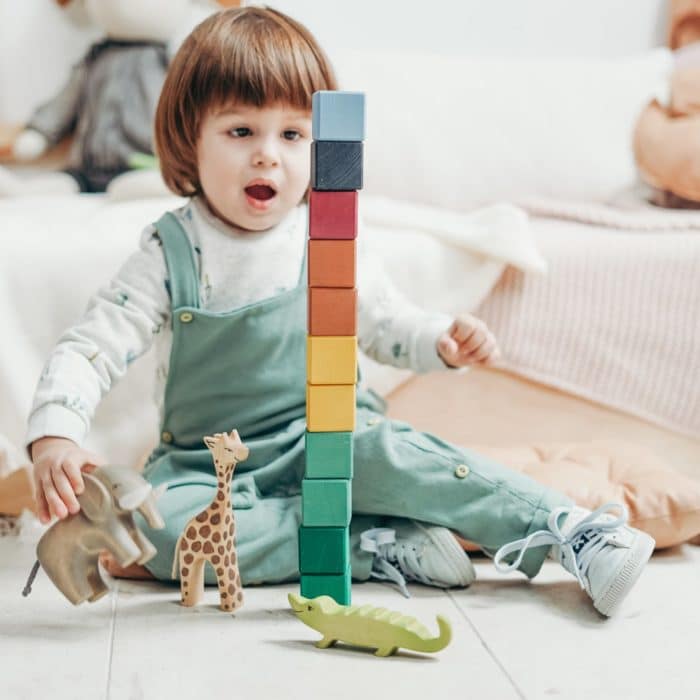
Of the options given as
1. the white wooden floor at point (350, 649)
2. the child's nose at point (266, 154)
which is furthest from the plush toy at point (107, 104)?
the white wooden floor at point (350, 649)

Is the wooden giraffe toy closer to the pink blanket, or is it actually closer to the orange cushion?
the orange cushion

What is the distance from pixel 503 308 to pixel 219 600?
24.9 inches

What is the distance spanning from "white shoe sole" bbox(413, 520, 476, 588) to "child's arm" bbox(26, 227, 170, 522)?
351mm

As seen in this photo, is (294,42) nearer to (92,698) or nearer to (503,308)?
(503,308)

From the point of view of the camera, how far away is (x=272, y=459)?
112 cm

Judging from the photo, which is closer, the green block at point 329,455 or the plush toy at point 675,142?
the green block at point 329,455

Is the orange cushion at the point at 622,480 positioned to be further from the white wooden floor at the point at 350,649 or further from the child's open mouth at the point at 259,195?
the child's open mouth at the point at 259,195

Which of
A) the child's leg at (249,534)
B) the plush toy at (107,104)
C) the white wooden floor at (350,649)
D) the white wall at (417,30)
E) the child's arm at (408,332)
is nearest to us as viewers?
the white wooden floor at (350,649)

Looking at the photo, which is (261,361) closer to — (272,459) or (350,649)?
(272,459)

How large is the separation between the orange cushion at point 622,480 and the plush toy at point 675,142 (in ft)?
1.77

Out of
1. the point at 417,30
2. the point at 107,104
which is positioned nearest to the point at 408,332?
the point at 107,104

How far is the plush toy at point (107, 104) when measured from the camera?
6.06 feet

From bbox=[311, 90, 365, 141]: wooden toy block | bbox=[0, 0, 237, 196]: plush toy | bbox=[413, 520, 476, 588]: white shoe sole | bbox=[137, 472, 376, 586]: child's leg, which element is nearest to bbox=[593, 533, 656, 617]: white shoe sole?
bbox=[413, 520, 476, 588]: white shoe sole

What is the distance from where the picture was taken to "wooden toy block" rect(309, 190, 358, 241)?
2.87 feet
